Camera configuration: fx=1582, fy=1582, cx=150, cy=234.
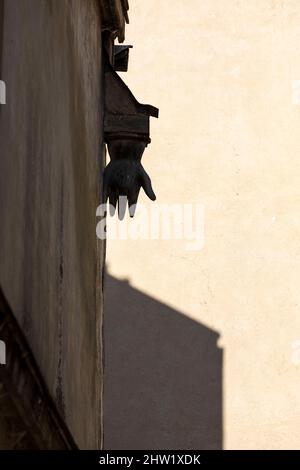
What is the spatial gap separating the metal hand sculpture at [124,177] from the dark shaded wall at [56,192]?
9 centimetres

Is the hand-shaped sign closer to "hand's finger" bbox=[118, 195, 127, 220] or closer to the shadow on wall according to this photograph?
"hand's finger" bbox=[118, 195, 127, 220]

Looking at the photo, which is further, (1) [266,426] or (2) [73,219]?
(1) [266,426]

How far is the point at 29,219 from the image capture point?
589 cm

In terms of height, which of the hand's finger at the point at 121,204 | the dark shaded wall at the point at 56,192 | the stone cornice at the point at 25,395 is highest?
the hand's finger at the point at 121,204

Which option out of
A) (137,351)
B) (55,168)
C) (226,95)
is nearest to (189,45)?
(226,95)

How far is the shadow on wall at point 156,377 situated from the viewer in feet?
52.8

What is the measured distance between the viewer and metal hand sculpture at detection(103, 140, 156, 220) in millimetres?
8930

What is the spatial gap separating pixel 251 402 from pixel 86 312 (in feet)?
26.1

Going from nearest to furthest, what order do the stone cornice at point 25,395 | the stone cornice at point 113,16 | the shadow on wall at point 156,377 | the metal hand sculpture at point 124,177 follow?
the stone cornice at point 25,395, the metal hand sculpture at point 124,177, the stone cornice at point 113,16, the shadow on wall at point 156,377

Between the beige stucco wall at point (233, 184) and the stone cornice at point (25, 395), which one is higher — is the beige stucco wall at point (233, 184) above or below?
above

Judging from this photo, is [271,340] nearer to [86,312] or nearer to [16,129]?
[86,312]

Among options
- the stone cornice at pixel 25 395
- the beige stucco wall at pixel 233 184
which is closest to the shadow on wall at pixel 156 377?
the beige stucco wall at pixel 233 184

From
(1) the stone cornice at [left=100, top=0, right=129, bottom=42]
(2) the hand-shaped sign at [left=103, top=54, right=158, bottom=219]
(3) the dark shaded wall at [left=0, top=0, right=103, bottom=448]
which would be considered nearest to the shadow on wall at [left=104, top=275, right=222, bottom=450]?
(1) the stone cornice at [left=100, top=0, right=129, bottom=42]

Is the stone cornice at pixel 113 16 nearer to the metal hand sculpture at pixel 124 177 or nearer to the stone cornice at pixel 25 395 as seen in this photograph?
the metal hand sculpture at pixel 124 177
